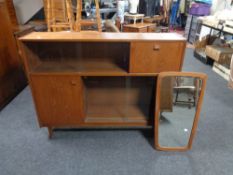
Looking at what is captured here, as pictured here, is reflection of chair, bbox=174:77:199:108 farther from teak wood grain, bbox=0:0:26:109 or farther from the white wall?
the white wall

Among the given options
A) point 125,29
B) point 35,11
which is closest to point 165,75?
point 125,29

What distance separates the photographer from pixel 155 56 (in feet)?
4.45

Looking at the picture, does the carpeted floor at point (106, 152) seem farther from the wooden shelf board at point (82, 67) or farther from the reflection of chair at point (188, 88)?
the wooden shelf board at point (82, 67)

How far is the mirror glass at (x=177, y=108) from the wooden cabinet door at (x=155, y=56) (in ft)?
0.44

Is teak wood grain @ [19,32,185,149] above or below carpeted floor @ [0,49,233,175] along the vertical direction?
above

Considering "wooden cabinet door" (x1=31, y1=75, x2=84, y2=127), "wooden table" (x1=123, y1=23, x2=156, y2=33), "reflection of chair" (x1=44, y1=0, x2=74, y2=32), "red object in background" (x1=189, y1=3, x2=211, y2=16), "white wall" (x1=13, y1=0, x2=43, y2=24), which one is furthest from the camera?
"red object in background" (x1=189, y1=3, x2=211, y2=16)

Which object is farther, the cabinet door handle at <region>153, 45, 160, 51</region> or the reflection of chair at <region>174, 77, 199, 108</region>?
the reflection of chair at <region>174, 77, 199, 108</region>

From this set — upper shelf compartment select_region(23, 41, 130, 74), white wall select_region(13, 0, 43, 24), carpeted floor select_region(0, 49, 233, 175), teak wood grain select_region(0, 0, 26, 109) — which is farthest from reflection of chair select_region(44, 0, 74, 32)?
carpeted floor select_region(0, 49, 233, 175)

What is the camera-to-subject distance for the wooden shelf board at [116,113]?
1.67m

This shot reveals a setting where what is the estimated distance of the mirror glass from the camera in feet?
5.04

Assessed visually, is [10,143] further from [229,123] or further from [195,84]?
[229,123]

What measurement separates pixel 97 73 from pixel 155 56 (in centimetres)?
48

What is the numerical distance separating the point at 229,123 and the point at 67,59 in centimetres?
187

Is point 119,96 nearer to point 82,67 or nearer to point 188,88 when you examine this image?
point 82,67
